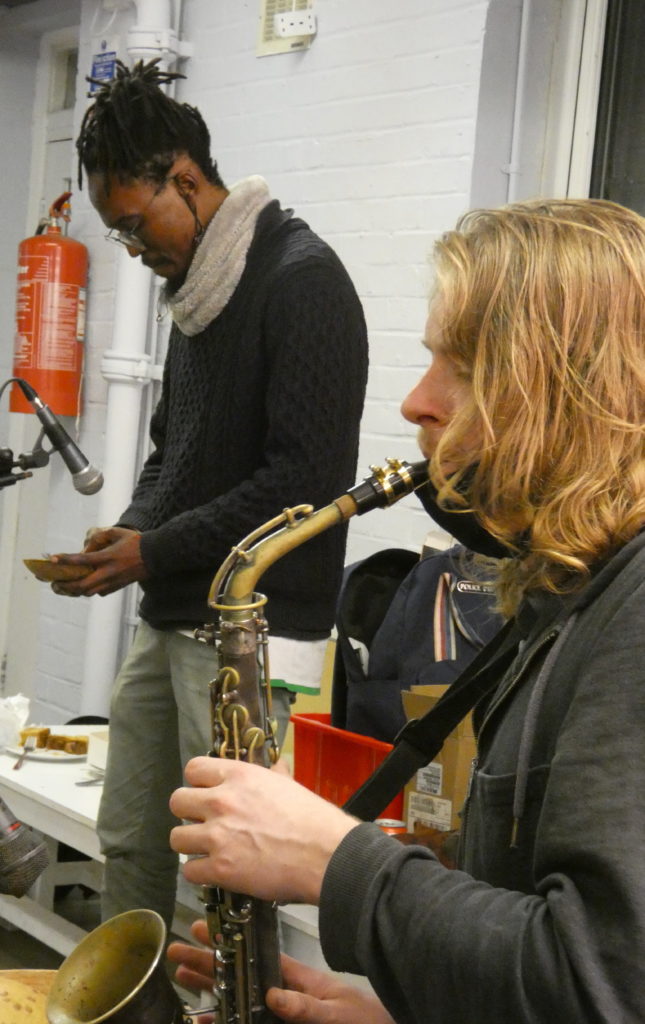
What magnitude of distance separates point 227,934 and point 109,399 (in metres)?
2.53

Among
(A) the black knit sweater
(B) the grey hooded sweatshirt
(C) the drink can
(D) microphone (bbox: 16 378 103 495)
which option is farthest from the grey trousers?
(B) the grey hooded sweatshirt

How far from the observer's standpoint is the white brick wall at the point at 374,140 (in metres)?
2.81

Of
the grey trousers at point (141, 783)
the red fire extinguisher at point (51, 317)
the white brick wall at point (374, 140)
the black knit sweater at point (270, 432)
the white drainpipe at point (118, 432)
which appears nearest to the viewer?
the black knit sweater at point (270, 432)

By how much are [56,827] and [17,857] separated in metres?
1.63

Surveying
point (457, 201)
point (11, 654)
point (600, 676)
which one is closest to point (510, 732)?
point (600, 676)

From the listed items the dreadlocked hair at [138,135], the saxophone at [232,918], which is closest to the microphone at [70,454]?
the dreadlocked hair at [138,135]

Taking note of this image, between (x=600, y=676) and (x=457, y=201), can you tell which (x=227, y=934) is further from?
(x=457, y=201)

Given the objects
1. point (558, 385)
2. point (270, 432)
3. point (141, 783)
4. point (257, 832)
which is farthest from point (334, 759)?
point (558, 385)

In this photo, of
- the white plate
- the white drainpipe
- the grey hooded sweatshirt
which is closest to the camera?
the grey hooded sweatshirt

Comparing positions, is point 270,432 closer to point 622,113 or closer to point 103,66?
point 622,113

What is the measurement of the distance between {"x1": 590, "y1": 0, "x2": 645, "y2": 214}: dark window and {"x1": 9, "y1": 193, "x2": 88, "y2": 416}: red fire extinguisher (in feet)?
5.54

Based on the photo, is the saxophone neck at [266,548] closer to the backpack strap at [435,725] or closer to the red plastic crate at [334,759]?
the backpack strap at [435,725]

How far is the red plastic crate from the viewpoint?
7.28 ft

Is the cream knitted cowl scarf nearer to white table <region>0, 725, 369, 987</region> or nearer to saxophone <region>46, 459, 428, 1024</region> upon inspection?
saxophone <region>46, 459, 428, 1024</region>
